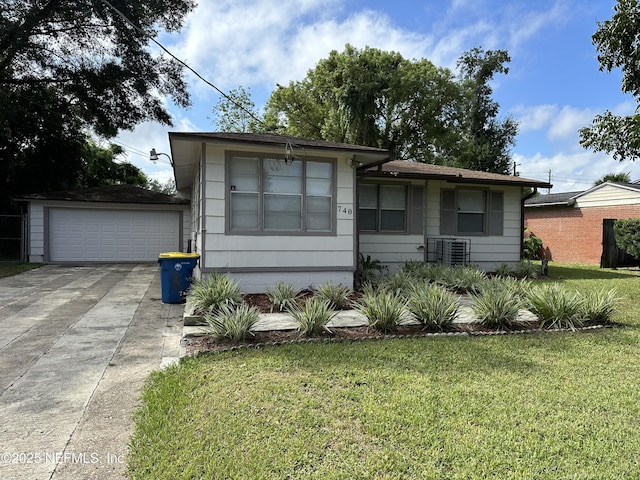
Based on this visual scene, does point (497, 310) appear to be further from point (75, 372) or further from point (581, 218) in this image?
point (581, 218)

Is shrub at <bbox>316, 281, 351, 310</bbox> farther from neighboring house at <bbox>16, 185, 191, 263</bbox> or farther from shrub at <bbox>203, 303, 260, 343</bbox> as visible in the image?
neighboring house at <bbox>16, 185, 191, 263</bbox>

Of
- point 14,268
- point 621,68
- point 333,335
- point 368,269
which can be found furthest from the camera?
point 14,268

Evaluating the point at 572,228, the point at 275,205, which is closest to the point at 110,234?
the point at 275,205

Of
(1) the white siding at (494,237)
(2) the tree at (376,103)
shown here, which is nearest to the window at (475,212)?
(1) the white siding at (494,237)

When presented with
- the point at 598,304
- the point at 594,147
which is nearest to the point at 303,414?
the point at 598,304

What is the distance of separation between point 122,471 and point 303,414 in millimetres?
1187

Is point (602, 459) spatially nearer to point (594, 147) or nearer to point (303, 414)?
point (303, 414)

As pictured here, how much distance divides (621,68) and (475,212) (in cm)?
485

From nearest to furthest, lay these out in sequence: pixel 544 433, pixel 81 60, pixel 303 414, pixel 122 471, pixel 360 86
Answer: pixel 122 471, pixel 544 433, pixel 303 414, pixel 81 60, pixel 360 86

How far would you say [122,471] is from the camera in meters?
2.21

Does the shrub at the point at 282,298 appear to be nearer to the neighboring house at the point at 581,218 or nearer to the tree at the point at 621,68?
the tree at the point at 621,68

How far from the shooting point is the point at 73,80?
16.0 meters

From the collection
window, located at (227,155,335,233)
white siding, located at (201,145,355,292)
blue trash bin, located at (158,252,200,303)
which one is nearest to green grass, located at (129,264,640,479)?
white siding, located at (201,145,355,292)

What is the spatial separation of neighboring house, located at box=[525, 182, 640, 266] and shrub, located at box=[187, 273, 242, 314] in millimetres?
14782
